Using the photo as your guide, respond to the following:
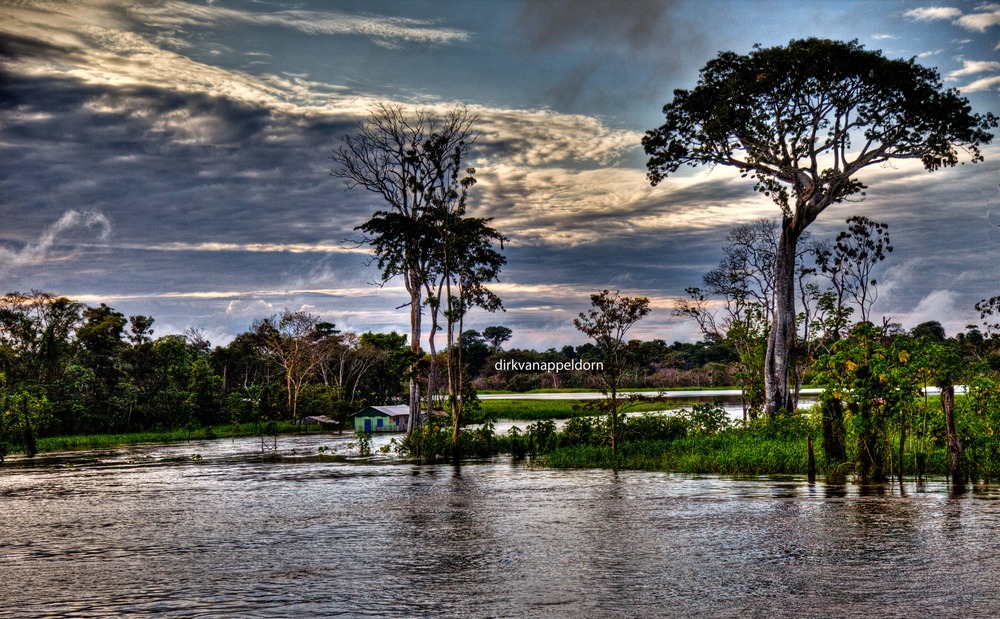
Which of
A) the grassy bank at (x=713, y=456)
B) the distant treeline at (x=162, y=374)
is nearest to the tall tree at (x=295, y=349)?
the distant treeline at (x=162, y=374)

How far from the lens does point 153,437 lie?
57.8 meters

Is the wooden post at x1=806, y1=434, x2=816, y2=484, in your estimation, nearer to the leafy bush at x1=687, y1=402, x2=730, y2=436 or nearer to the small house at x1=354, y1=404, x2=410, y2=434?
the leafy bush at x1=687, y1=402, x2=730, y2=436

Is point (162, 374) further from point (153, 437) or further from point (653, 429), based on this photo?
point (653, 429)

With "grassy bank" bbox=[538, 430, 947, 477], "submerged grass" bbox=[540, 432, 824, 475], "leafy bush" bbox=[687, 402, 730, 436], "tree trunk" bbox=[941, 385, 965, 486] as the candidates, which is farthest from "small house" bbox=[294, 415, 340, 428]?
"tree trunk" bbox=[941, 385, 965, 486]

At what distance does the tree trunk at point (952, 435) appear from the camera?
720 inches

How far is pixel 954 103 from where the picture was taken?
113 feet

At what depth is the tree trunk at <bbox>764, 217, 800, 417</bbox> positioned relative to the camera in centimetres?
3525

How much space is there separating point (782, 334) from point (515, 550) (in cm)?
2500

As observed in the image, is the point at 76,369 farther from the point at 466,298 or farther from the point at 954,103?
the point at 954,103

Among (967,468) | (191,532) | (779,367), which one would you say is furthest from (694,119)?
(191,532)

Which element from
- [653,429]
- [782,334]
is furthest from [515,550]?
[782,334]

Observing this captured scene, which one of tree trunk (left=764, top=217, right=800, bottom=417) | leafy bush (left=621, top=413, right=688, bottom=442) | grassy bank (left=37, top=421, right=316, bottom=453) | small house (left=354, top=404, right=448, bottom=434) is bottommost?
grassy bank (left=37, top=421, right=316, bottom=453)

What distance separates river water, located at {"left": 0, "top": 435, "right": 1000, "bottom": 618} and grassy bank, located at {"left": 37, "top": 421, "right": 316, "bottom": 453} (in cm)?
2913

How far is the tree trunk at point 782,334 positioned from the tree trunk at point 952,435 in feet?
51.4
